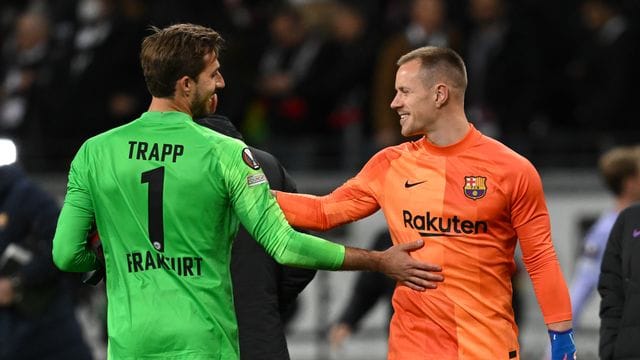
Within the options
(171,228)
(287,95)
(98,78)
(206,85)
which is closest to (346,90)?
(287,95)

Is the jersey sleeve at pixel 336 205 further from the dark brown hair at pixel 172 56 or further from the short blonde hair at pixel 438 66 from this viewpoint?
the dark brown hair at pixel 172 56

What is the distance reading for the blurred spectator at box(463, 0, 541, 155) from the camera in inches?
526

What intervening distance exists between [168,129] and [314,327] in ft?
24.7

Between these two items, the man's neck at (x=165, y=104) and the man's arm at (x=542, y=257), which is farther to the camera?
the man's arm at (x=542, y=257)

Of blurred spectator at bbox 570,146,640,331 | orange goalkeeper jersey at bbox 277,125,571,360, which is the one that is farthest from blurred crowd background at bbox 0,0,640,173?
orange goalkeeper jersey at bbox 277,125,571,360

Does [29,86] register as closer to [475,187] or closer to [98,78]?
[98,78]

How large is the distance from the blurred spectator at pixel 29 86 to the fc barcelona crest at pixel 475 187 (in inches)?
356

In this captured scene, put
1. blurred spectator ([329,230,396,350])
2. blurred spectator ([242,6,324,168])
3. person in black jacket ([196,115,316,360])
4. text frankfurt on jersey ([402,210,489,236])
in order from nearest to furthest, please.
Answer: text frankfurt on jersey ([402,210,489,236]), person in black jacket ([196,115,316,360]), blurred spectator ([329,230,396,350]), blurred spectator ([242,6,324,168])

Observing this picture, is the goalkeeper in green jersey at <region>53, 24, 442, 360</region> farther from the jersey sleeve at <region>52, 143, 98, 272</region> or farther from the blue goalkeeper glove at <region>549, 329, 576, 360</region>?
the blue goalkeeper glove at <region>549, 329, 576, 360</region>

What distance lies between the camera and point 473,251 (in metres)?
6.57

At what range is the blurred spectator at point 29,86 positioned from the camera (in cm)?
1511

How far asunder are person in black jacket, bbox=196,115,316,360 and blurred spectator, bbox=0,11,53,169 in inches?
324

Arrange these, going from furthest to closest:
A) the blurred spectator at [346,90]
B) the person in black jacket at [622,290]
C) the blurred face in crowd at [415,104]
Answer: the blurred spectator at [346,90], the person in black jacket at [622,290], the blurred face in crowd at [415,104]

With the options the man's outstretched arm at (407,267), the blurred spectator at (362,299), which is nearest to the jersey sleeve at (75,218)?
the man's outstretched arm at (407,267)
